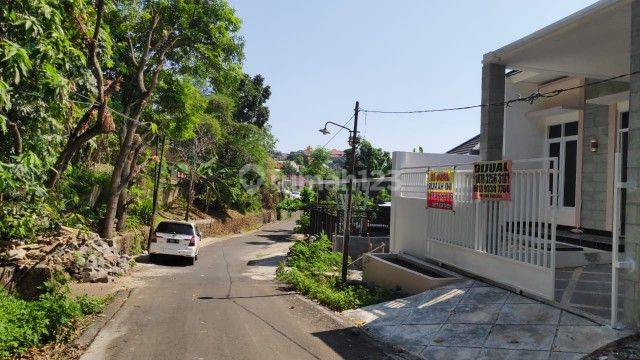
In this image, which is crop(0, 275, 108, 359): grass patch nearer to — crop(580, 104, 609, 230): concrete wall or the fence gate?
the fence gate

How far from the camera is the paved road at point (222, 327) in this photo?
288 inches

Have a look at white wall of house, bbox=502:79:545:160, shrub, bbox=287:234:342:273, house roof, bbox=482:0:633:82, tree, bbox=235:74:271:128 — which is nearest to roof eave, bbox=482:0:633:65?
house roof, bbox=482:0:633:82

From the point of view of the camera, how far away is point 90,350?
290 inches

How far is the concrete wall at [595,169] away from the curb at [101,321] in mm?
11068

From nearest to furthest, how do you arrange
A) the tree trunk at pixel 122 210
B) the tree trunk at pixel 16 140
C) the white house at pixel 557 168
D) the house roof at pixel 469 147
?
the white house at pixel 557 168 → the tree trunk at pixel 16 140 → the house roof at pixel 469 147 → the tree trunk at pixel 122 210

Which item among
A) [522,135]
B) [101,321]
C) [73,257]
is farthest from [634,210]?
[73,257]

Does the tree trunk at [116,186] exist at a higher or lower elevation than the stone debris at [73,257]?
higher

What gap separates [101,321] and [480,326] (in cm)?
668

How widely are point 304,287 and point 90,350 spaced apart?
6.31m

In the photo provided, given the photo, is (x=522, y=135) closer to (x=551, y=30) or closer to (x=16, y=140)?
(x=551, y=30)

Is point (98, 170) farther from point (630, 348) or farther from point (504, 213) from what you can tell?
point (630, 348)

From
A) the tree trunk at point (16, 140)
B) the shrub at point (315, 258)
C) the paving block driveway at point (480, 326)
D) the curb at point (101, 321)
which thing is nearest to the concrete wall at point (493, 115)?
the paving block driveway at point (480, 326)

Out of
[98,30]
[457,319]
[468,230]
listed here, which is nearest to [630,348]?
[457,319]

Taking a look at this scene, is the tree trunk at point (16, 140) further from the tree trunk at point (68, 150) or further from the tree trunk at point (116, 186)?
the tree trunk at point (116, 186)
